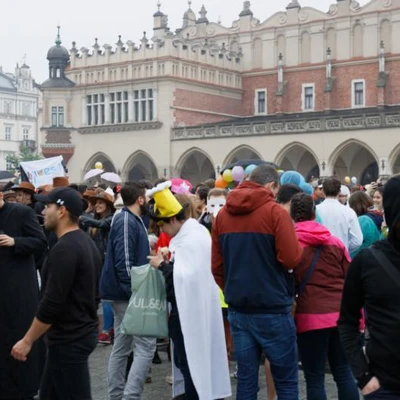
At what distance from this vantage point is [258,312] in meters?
4.80

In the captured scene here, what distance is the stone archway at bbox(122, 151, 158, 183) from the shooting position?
4378cm

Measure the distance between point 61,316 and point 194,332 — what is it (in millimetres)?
1178

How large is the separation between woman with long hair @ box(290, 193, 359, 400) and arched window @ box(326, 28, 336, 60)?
129 ft

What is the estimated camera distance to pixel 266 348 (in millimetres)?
4832

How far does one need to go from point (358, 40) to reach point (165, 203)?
1534 inches

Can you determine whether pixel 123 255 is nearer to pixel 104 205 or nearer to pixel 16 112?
pixel 104 205

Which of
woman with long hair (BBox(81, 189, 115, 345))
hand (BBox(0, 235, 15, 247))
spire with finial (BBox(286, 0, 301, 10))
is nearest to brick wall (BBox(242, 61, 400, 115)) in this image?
spire with finial (BBox(286, 0, 301, 10))

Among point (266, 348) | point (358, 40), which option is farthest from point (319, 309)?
point (358, 40)

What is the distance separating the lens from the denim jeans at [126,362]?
571 centimetres

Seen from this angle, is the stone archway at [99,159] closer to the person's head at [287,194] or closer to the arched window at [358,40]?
the arched window at [358,40]

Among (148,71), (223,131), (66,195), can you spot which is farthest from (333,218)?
(148,71)

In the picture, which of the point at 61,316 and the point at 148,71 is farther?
the point at 148,71

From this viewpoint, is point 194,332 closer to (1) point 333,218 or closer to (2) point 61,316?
(2) point 61,316

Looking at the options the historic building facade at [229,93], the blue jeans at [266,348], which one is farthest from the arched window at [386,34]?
the blue jeans at [266,348]
